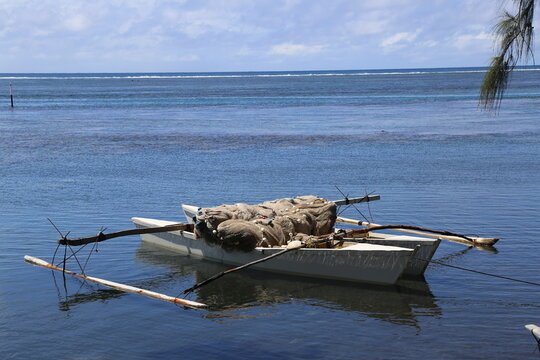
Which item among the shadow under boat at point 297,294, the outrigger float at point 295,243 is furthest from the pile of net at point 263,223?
the shadow under boat at point 297,294

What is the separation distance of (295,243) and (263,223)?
920mm

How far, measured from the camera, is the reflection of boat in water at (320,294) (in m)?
13.2

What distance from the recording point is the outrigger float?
14109 mm

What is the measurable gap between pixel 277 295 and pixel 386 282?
2.10m

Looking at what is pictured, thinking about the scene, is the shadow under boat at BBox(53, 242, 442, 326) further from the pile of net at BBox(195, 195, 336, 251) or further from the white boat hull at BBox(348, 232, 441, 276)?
the pile of net at BBox(195, 195, 336, 251)

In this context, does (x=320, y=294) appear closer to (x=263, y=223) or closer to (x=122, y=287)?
(x=263, y=223)

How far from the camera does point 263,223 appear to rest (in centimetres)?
1548

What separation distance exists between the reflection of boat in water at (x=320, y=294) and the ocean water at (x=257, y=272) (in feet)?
0.16

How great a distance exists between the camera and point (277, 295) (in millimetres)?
13992

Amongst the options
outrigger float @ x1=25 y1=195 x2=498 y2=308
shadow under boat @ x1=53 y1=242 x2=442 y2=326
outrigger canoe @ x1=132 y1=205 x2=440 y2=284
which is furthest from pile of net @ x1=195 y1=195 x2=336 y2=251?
shadow under boat @ x1=53 y1=242 x2=442 y2=326

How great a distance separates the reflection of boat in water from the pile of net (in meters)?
0.75

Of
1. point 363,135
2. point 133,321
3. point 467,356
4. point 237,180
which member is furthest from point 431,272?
point 363,135

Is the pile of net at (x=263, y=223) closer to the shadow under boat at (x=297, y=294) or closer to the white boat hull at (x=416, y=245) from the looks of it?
the shadow under boat at (x=297, y=294)

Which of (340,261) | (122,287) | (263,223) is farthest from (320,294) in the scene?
(122,287)
